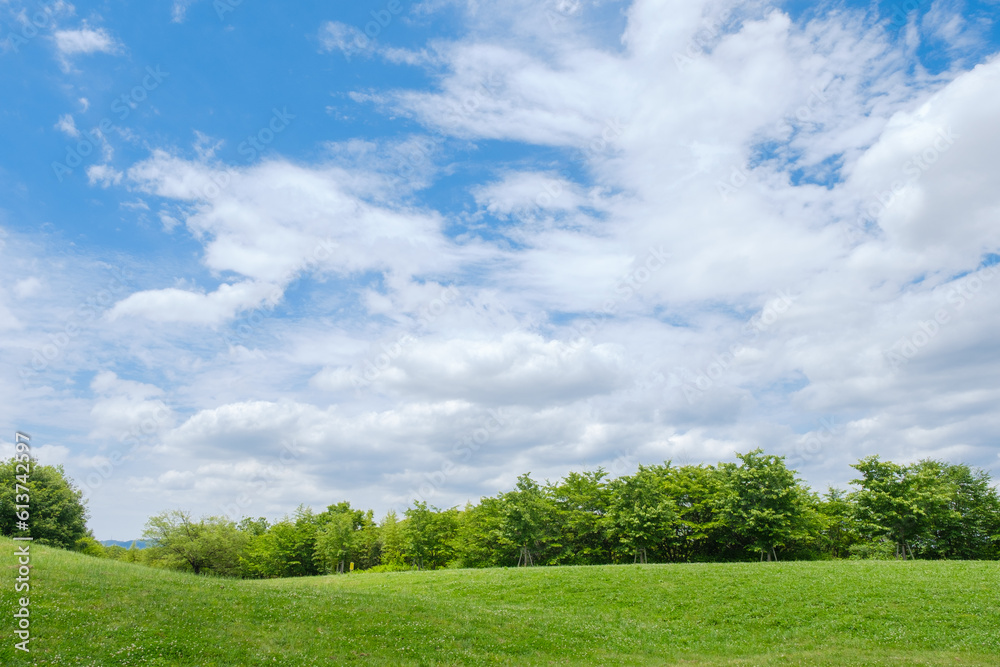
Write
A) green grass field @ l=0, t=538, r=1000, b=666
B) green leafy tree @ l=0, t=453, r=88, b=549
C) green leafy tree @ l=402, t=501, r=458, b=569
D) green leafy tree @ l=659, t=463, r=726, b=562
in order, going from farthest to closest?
green leafy tree @ l=402, t=501, r=458, b=569
green leafy tree @ l=659, t=463, r=726, b=562
green leafy tree @ l=0, t=453, r=88, b=549
green grass field @ l=0, t=538, r=1000, b=666

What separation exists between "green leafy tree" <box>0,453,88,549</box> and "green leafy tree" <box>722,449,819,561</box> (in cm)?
6812

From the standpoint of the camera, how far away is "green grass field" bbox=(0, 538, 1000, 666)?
16.9 m

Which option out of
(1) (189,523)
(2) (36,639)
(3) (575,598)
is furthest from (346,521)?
(2) (36,639)

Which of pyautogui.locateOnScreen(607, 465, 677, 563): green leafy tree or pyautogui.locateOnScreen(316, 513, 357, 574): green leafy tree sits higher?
pyautogui.locateOnScreen(607, 465, 677, 563): green leafy tree

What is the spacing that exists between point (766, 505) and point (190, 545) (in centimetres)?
7821

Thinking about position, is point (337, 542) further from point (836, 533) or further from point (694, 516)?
point (836, 533)

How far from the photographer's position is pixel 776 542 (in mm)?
52219

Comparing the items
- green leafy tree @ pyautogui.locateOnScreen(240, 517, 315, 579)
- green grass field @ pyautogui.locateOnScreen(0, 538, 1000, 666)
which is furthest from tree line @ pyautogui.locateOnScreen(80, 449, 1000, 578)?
green grass field @ pyautogui.locateOnScreen(0, 538, 1000, 666)

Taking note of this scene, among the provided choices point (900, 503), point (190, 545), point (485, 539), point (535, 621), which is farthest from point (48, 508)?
point (900, 503)

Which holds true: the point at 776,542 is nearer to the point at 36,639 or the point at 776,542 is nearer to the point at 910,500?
the point at 910,500

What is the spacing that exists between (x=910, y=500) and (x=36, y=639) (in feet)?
223

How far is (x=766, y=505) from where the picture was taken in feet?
→ 176

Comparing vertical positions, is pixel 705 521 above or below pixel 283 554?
above

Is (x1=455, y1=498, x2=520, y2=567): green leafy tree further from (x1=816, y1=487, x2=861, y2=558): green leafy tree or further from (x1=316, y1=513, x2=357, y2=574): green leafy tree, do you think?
(x1=816, y1=487, x2=861, y2=558): green leafy tree
